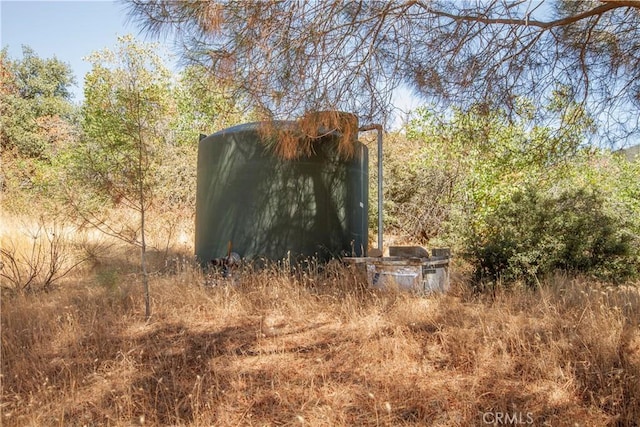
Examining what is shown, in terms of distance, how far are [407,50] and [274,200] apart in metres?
2.13

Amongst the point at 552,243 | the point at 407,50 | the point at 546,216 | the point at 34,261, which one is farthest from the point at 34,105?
the point at 552,243

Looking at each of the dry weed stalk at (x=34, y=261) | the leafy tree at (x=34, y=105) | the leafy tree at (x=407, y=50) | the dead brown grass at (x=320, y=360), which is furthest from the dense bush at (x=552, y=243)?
the leafy tree at (x=34, y=105)

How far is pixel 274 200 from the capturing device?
475cm

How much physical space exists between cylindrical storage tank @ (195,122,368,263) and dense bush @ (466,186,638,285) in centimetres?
160

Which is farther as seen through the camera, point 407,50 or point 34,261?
point 34,261

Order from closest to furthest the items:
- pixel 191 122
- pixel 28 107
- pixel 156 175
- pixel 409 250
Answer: pixel 409 250, pixel 156 175, pixel 191 122, pixel 28 107

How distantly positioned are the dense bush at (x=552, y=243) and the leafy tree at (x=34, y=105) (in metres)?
12.3

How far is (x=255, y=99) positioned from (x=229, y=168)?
185cm

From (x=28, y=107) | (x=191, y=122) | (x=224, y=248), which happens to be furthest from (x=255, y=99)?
(x=28, y=107)

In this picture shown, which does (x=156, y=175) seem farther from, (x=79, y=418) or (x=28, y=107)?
(x=79, y=418)

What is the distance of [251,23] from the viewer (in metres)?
Result: 2.76

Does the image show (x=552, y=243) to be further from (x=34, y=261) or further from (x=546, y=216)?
(x=34, y=261)

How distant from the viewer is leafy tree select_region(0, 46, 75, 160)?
526 inches

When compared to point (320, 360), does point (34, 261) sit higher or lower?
higher
